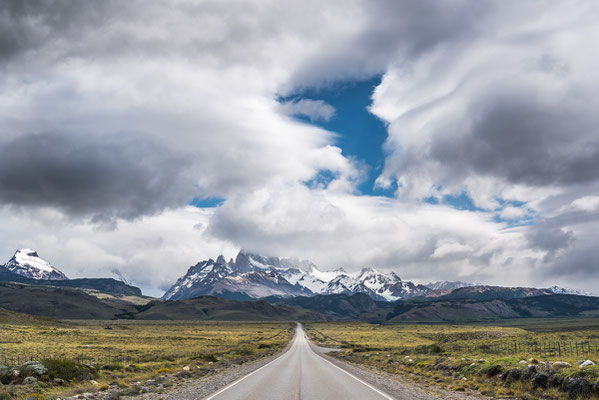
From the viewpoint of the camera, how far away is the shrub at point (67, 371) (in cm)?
2385

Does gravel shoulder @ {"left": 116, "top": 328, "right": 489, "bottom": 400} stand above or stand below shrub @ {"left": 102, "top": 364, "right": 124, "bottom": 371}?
above

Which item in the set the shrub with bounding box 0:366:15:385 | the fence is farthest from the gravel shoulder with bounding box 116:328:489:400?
the fence

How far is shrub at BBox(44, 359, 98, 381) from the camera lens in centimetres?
2385

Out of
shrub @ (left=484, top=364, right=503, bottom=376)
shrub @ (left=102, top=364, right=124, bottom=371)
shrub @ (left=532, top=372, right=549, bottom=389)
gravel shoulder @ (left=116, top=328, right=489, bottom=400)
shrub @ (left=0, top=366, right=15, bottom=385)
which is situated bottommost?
shrub @ (left=102, top=364, right=124, bottom=371)

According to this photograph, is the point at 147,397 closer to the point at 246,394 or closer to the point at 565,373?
the point at 246,394

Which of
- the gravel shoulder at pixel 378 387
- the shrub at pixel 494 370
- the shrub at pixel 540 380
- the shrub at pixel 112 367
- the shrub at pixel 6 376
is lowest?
the shrub at pixel 112 367

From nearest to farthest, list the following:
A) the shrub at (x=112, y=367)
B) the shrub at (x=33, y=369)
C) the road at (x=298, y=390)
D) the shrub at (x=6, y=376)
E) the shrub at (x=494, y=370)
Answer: the road at (x=298, y=390) → the shrub at (x=6, y=376) → the shrub at (x=33, y=369) → the shrub at (x=494, y=370) → the shrub at (x=112, y=367)

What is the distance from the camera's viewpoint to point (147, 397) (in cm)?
1980

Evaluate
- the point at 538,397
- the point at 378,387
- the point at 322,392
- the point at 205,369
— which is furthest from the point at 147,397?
the point at 538,397

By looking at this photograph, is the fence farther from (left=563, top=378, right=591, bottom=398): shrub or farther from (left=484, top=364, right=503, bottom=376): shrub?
(left=563, top=378, right=591, bottom=398): shrub

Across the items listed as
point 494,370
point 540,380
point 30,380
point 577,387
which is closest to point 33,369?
point 30,380

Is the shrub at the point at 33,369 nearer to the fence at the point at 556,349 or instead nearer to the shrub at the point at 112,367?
the shrub at the point at 112,367

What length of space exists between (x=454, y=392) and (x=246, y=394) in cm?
1154

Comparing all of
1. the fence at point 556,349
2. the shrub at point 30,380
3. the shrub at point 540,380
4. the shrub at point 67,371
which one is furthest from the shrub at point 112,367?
the fence at point 556,349
